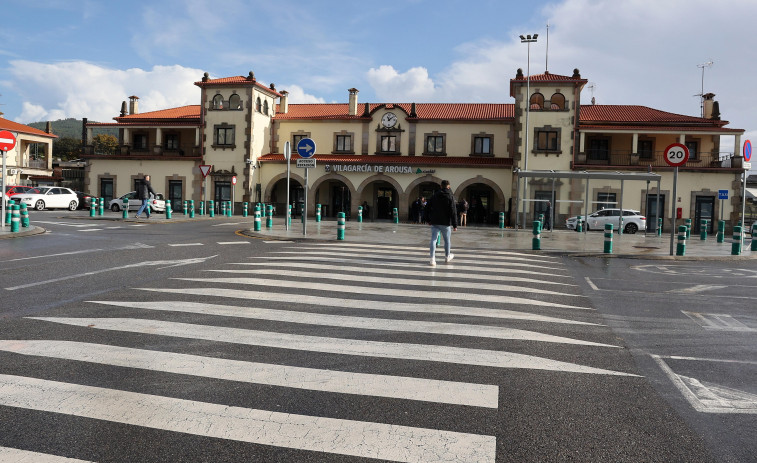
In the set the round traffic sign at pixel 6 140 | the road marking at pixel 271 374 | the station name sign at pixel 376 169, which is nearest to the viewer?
the road marking at pixel 271 374

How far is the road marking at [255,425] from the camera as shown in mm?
3430

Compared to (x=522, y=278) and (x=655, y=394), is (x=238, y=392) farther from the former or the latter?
(x=522, y=278)

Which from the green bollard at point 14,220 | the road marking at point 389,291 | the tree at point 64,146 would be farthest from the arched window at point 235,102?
the tree at point 64,146

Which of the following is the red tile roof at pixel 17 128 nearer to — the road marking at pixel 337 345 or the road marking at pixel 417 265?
the road marking at pixel 417 265

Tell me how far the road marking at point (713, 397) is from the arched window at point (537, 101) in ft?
116

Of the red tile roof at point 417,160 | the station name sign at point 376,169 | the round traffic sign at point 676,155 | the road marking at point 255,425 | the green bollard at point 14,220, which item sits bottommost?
the road marking at point 255,425

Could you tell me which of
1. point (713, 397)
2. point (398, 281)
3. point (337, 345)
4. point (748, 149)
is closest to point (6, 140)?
point (398, 281)

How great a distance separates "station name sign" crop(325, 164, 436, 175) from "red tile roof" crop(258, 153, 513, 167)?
28cm

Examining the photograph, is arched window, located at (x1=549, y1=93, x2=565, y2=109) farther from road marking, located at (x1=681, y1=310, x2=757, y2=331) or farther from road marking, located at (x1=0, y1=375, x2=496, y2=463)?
road marking, located at (x1=0, y1=375, x2=496, y2=463)

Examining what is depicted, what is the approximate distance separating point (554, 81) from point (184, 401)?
37226 millimetres

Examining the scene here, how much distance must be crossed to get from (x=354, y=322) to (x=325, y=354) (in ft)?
4.31

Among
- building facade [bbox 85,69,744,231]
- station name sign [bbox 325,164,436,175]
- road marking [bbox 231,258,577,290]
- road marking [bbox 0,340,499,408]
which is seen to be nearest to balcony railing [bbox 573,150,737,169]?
building facade [bbox 85,69,744,231]

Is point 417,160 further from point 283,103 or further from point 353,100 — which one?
→ point 283,103

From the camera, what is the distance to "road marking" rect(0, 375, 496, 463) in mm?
3430
